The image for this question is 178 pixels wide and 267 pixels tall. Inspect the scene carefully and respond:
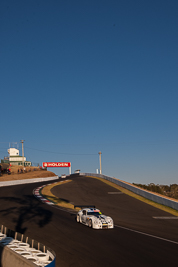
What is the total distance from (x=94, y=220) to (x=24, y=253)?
9076mm

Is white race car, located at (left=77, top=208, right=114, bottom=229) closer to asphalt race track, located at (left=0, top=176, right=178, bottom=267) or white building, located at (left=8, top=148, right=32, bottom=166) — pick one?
asphalt race track, located at (left=0, top=176, right=178, bottom=267)

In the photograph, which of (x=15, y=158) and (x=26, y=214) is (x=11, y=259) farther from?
(x=15, y=158)

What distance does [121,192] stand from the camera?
40250 mm

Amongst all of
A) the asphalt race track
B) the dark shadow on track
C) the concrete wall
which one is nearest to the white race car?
the asphalt race track

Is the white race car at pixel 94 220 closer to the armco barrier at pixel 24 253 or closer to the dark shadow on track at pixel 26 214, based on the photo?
the dark shadow on track at pixel 26 214

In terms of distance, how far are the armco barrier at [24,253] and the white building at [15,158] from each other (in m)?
114

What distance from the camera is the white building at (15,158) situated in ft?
407

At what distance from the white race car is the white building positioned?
106m

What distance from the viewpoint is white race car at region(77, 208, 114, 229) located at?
57.3ft

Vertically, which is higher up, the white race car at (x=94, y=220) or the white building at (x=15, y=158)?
the white building at (x=15, y=158)

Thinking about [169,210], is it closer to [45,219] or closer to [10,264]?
[45,219]

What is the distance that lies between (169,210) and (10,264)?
2262 centimetres

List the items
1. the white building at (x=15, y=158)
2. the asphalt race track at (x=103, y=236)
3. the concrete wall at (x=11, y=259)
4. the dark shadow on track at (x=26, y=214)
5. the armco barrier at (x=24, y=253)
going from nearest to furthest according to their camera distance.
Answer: the concrete wall at (x=11, y=259)
the armco barrier at (x=24, y=253)
the asphalt race track at (x=103, y=236)
the dark shadow on track at (x=26, y=214)
the white building at (x=15, y=158)

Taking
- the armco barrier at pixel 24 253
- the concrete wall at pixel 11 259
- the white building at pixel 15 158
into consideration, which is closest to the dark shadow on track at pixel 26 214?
the armco barrier at pixel 24 253
